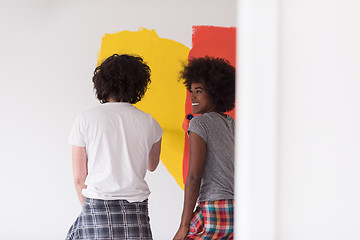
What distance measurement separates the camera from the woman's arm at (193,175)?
5.49 ft

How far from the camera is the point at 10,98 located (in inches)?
104

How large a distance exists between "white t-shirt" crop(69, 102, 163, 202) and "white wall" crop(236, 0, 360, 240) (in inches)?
51.4

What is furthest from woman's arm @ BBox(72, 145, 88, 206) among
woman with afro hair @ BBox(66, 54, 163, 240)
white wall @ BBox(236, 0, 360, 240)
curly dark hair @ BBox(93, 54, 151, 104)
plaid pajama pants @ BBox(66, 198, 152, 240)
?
white wall @ BBox(236, 0, 360, 240)

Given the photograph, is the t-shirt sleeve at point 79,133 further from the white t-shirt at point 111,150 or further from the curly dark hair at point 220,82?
the curly dark hair at point 220,82

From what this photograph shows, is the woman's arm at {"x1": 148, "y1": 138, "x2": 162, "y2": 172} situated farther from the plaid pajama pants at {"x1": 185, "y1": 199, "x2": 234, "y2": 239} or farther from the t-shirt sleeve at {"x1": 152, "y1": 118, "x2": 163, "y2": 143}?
the plaid pajama pants at {"x1": 185, "y1": 199, "x2": 234, "y2": 239}

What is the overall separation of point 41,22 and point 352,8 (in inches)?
100

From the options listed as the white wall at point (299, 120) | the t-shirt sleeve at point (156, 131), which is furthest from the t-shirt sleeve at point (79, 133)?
the white wall at point (299, 120)

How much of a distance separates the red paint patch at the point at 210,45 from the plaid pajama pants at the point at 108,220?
0.91 metres

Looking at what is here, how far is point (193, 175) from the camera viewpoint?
1.69 metres

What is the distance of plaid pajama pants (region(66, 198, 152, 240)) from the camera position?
1.65 meters

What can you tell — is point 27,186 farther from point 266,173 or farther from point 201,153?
point 266,173

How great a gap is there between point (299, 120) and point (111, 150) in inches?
52.6

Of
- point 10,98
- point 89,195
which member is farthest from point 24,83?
point 89,195

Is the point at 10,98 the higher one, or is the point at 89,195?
the point at 10,98
